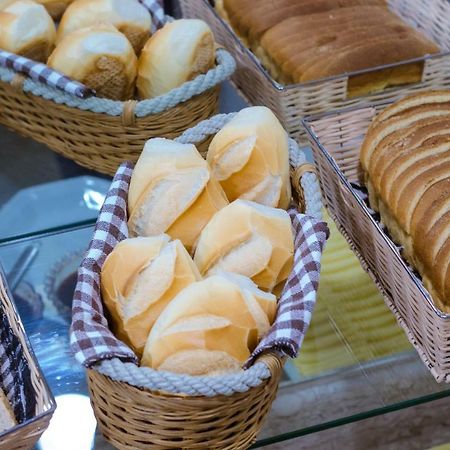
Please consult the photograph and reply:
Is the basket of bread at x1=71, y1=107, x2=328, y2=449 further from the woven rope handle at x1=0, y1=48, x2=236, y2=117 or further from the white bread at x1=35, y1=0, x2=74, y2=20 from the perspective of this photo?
the white bread at x1=35, y1=0, x2=74, y2=20

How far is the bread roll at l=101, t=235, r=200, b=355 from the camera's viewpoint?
0.64m

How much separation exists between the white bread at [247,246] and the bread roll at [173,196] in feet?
0.09

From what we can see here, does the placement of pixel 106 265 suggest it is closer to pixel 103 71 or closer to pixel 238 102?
pixel 103 71

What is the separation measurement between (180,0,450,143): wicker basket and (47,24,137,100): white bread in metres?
0.20

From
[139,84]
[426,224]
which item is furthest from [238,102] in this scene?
[426,224]

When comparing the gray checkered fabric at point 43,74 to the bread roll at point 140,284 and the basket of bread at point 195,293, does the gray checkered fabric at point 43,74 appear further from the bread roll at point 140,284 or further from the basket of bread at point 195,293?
the bread roll at point 140,284

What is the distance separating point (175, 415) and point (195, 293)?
99mm

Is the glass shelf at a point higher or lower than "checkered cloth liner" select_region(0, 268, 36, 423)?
lower

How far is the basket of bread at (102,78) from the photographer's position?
2.98 feet

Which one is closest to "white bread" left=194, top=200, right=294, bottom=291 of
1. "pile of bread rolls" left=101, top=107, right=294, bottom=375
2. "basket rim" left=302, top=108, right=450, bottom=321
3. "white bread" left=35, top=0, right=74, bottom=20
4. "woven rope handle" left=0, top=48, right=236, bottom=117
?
"pile of bread rolls" left=101, top=107, right=294, bottom=375

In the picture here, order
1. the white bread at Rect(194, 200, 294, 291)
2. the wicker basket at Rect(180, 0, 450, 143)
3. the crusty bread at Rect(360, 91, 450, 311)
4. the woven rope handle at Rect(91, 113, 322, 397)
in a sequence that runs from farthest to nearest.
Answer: the wicker basket at Rect(180, 0, 450, 143), the crusty bread at Rect(360, 91, 450, 311), the white bread at Rect(194, 200, 294, 291), the woven rope handle at Rect(91, 113, 322, 397)

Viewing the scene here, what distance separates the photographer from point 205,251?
691 mm

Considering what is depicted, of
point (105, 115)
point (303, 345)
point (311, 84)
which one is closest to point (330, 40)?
point (311, 84)

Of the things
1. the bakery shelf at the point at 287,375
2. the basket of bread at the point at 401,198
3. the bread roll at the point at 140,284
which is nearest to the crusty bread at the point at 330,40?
the basket of bread at the point at 401,198
